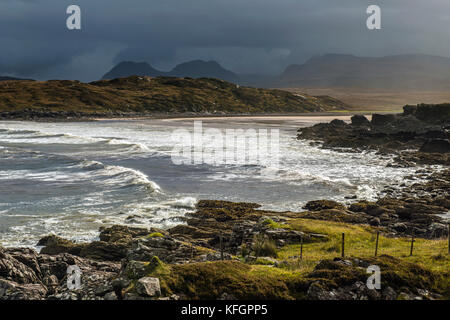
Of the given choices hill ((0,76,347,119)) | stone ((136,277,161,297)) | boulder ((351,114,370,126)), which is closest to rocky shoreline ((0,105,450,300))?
stone ((136,277,161,297))

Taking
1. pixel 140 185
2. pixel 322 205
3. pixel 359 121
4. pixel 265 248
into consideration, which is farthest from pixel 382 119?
pixel 265 248

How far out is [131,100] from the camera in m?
157

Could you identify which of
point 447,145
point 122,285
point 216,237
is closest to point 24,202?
point 216,237

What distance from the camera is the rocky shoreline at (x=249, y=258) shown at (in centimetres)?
897

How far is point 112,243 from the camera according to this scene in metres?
16.2

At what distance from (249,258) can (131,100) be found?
149500mm

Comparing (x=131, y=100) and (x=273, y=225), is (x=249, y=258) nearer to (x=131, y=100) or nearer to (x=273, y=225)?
(x=273, y=225)

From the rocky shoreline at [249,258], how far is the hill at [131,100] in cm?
11511

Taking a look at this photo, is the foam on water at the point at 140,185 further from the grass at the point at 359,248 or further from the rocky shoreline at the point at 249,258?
the grass at the point at 359,248

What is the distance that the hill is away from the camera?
13450 cm

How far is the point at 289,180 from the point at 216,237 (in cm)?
1472

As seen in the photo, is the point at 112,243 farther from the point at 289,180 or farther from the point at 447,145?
the point at 447,145

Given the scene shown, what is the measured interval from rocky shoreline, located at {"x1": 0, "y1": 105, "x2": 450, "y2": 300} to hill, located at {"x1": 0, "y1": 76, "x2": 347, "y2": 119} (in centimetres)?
11511
